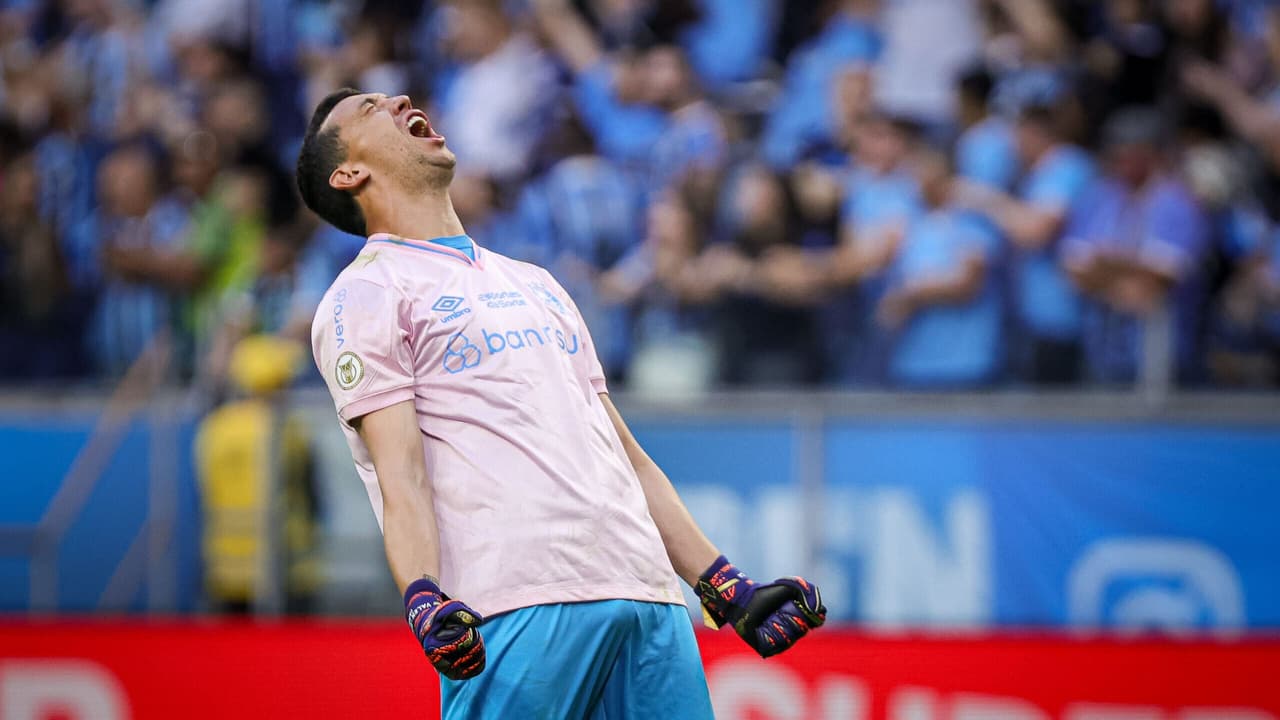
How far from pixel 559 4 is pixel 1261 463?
4.74 metres

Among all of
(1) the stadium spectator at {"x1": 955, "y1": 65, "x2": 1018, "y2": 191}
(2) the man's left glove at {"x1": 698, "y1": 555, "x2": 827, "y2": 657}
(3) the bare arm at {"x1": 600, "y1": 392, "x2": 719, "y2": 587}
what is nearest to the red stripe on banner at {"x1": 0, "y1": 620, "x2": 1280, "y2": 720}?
(3) the bare arm at {"x1": 600, "y1": 392, "x2": 719, "y2": 587}

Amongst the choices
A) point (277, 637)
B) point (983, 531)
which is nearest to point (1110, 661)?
point (983, 531)

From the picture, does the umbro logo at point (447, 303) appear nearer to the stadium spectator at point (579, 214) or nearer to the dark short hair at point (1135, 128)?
the stadium spectator at point (579, 214)

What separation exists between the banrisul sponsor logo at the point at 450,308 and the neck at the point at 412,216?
0.21m

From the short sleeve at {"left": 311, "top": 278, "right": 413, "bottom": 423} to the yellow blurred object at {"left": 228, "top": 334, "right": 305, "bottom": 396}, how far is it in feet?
14.7

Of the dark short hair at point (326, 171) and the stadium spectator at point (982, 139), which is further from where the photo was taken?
the stadium spectator at point (982, 139)

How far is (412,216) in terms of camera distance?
10.8ft

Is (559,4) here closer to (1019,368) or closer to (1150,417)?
(1019,368)

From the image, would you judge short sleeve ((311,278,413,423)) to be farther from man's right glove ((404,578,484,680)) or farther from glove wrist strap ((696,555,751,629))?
glove wrist strap ((696,555,751,629))

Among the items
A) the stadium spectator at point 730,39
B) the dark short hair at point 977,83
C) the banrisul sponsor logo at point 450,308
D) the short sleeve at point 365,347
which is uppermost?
the stadium spectator at point 730,39

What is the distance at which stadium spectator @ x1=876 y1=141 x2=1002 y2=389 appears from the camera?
24.1 ft

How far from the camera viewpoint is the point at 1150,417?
6.79 m

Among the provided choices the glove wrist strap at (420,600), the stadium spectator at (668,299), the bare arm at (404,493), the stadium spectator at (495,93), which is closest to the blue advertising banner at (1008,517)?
the stadium spectator at (668,299)

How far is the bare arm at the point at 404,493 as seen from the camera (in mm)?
2941
